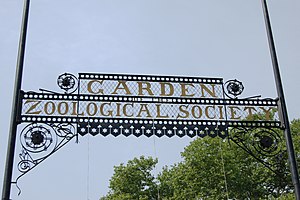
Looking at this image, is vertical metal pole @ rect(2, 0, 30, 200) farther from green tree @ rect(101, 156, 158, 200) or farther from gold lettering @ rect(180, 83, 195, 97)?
green tree @ rect(101, 156, 158, 200)

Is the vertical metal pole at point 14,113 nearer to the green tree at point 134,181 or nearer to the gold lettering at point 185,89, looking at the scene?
the gold lettering at point 185,89

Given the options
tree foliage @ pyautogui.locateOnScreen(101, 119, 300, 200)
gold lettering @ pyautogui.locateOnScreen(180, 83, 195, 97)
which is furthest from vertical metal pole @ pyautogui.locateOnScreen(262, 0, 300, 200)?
tree foliage @ pyautogui.locateOnScreen(101, 119, 300, 200)

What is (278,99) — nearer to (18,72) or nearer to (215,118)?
(215,118)

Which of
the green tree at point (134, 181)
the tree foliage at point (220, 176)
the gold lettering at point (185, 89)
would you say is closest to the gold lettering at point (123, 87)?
the gold lettering at point (185, 89)

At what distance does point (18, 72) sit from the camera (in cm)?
686

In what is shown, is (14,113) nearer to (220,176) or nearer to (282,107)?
(282,107)

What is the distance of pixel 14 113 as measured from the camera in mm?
6762

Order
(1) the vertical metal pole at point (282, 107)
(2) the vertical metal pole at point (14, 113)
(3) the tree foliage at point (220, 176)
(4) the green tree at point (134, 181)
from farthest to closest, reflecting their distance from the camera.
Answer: (4) the green tree at point (134, 181) → (3) the tree foliage at point (220, 176) → (1) the vertical metal pole at point (282, 107) → (2) the vertical metal pole at point (14, 113)

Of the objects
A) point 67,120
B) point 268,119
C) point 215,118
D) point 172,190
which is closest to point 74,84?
point 67,120

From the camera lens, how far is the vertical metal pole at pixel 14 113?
6203 mm

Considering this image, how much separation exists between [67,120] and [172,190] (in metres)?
18.0

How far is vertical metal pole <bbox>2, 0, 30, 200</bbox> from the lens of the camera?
20.4ft

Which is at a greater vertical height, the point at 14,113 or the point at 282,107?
the point at 282,107

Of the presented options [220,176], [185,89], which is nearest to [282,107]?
[185,89]
